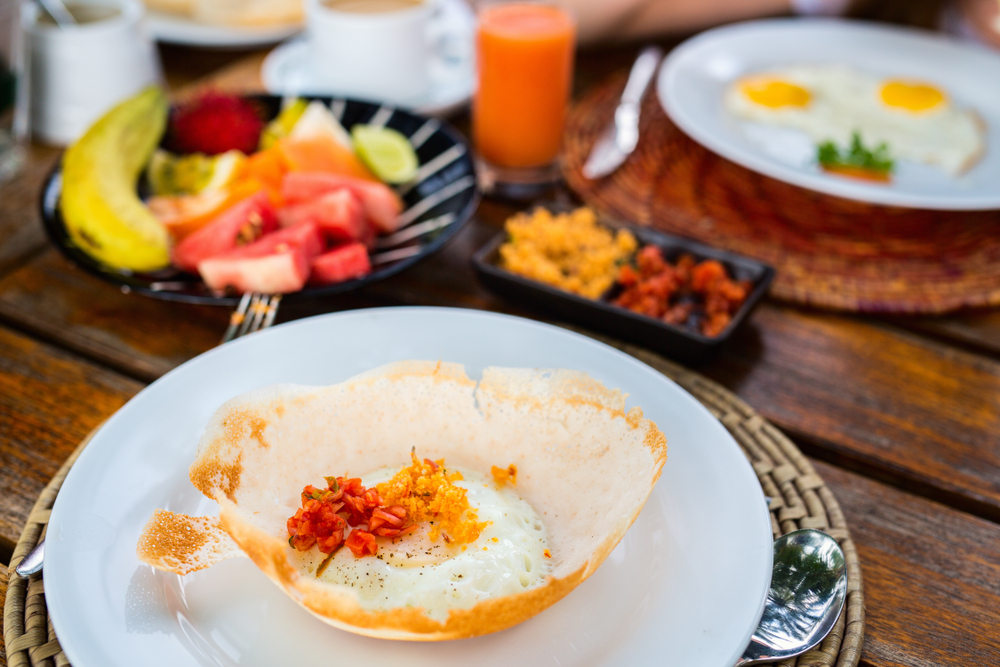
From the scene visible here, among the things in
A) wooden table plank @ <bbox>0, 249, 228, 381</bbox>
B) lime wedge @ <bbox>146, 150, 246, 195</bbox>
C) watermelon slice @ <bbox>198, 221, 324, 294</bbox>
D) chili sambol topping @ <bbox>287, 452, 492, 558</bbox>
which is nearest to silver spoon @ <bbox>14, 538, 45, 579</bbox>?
chili sambol topping @ <bbox>287, 452, 492, 558</bbox>

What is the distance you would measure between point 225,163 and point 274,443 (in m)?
0.85

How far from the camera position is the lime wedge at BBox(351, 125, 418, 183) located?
4.95 ft

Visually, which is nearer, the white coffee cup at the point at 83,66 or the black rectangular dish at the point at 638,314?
the black rectangular dish at the point at 638,314

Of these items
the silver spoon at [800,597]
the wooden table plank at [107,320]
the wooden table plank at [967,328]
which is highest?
the silver spoon at [800,597]

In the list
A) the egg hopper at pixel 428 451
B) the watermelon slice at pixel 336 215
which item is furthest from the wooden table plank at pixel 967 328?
the watermelon slice at pixel 336 215

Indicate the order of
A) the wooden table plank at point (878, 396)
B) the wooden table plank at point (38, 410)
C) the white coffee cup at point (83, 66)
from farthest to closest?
the white coffee cup at point (83, 66) → the wooden table plank at point (878, 396) → the wooden table plank at point (38, 410)

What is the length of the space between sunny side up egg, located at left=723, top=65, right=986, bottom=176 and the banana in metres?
1.43

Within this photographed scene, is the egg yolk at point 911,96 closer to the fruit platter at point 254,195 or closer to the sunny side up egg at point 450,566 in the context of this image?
the fruit platter at point 254,195

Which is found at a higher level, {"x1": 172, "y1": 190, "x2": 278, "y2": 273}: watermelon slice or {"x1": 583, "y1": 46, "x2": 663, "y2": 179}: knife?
{"x1": 172, "y1": 190, "x2": 278, "y2": 273}: watermelon slice

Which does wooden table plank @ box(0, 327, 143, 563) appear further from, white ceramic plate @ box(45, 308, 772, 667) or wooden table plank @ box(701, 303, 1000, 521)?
wooden table plank @ box(701, 303, 1000, 521)

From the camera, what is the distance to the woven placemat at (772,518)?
0.73 metres

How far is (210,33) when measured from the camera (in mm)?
2178

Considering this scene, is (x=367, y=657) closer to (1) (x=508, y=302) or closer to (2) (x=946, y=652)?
(2) (x=946, y=652)

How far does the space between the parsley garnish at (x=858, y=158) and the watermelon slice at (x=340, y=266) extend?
3.50ft
